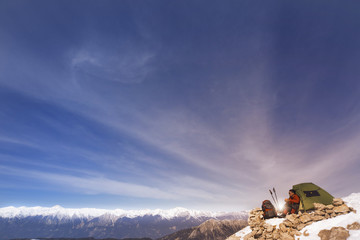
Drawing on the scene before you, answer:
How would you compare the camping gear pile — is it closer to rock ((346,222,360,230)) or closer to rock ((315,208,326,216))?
rock ((315,208,326,216))

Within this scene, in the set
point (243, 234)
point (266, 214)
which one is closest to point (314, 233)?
point (266, 214)

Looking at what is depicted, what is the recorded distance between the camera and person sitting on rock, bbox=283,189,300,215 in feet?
66.0

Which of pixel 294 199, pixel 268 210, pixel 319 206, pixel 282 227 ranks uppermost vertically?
pixel 294 199

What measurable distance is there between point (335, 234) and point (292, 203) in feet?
23.3

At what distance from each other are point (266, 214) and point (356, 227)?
30.2 ft

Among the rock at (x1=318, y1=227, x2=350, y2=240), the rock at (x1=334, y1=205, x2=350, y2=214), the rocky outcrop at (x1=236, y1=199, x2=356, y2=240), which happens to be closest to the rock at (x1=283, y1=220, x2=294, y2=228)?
the rocky outcrop at (x1=236, y1=199, x2=356, y2=240)

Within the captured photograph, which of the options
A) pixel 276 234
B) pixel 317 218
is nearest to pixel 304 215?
pixel 317 218

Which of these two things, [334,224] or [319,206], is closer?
[334,224]

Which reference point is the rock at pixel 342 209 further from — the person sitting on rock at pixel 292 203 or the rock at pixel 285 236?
the rock at pixel 285 236

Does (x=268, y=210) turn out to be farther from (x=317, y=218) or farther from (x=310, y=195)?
(x=317, y=218)

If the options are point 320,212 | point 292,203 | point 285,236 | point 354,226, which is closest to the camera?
point 354,226

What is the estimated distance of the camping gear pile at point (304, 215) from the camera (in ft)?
54.4

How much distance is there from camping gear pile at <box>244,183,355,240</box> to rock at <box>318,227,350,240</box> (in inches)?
84.1

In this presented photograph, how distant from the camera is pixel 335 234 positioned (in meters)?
13.6
